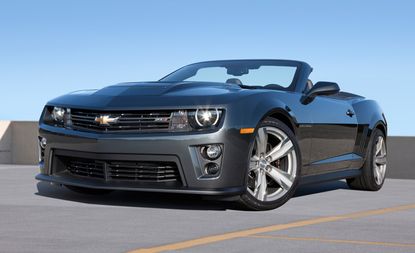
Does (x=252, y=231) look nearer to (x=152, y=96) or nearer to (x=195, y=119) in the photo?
(x=195, y=119)

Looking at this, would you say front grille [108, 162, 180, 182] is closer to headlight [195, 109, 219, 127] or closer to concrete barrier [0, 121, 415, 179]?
headlight [195, 109, 219, 127]

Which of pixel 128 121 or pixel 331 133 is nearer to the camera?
pixel 128 121

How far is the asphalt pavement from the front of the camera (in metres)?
5.14

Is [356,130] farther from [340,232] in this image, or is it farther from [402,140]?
[402,140]

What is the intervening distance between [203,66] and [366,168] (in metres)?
2.27

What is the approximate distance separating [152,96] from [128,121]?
0.99 ft

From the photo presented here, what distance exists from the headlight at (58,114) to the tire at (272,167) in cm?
181

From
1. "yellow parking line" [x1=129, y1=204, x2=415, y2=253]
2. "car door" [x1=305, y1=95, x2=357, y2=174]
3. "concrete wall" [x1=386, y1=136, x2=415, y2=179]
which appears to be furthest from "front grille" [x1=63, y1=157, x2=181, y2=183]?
"concrete wall" [x1=386, y1=136, x2=415, y2=179]

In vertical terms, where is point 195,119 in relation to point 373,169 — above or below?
above

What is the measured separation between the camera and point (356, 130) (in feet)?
30.5

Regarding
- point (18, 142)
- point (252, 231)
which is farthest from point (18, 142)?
point (252, 231)

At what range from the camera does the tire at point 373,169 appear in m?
9.70

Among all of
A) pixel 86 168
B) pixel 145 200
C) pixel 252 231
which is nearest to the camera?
pixel 252 231

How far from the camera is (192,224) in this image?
243 inches
